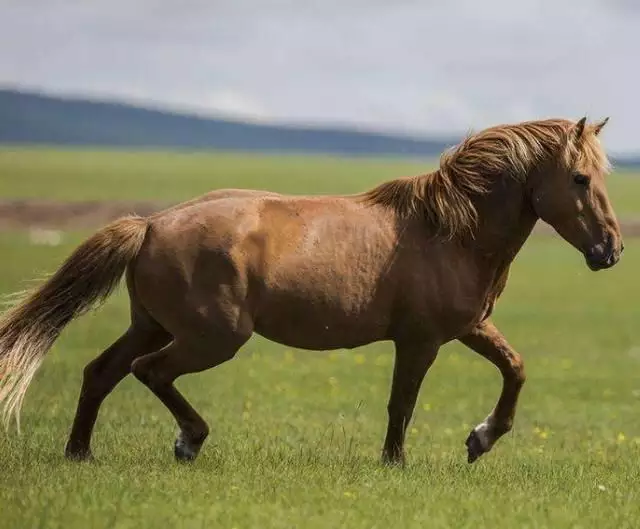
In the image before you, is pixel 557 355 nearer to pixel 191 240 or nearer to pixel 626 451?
pixel 626 451

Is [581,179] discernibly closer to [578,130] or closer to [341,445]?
[578,130]

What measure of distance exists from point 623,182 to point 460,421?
129 meters

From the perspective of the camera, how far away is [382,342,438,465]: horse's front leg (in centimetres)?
948

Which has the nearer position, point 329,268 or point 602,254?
point 329,268

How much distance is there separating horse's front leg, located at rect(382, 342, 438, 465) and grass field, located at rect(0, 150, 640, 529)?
181mm

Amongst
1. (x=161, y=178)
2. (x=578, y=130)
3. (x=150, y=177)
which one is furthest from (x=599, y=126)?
(x=150, y=177)

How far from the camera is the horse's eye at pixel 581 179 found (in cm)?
945

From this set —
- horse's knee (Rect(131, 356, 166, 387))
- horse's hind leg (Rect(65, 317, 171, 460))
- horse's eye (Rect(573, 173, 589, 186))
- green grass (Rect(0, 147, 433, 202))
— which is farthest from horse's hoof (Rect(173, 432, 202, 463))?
green grass (Rect(0, 147, 433, 202))

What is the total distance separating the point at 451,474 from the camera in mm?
9258

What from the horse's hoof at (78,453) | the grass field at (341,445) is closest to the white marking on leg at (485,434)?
the grass field at (341,445)

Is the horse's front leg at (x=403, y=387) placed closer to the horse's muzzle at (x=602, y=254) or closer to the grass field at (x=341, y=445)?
the grass field at (x=341, y=445)

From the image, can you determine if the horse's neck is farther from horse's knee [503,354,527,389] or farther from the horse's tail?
the horse's tail

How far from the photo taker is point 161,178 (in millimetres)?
109875

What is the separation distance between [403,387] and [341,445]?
1805 mm
